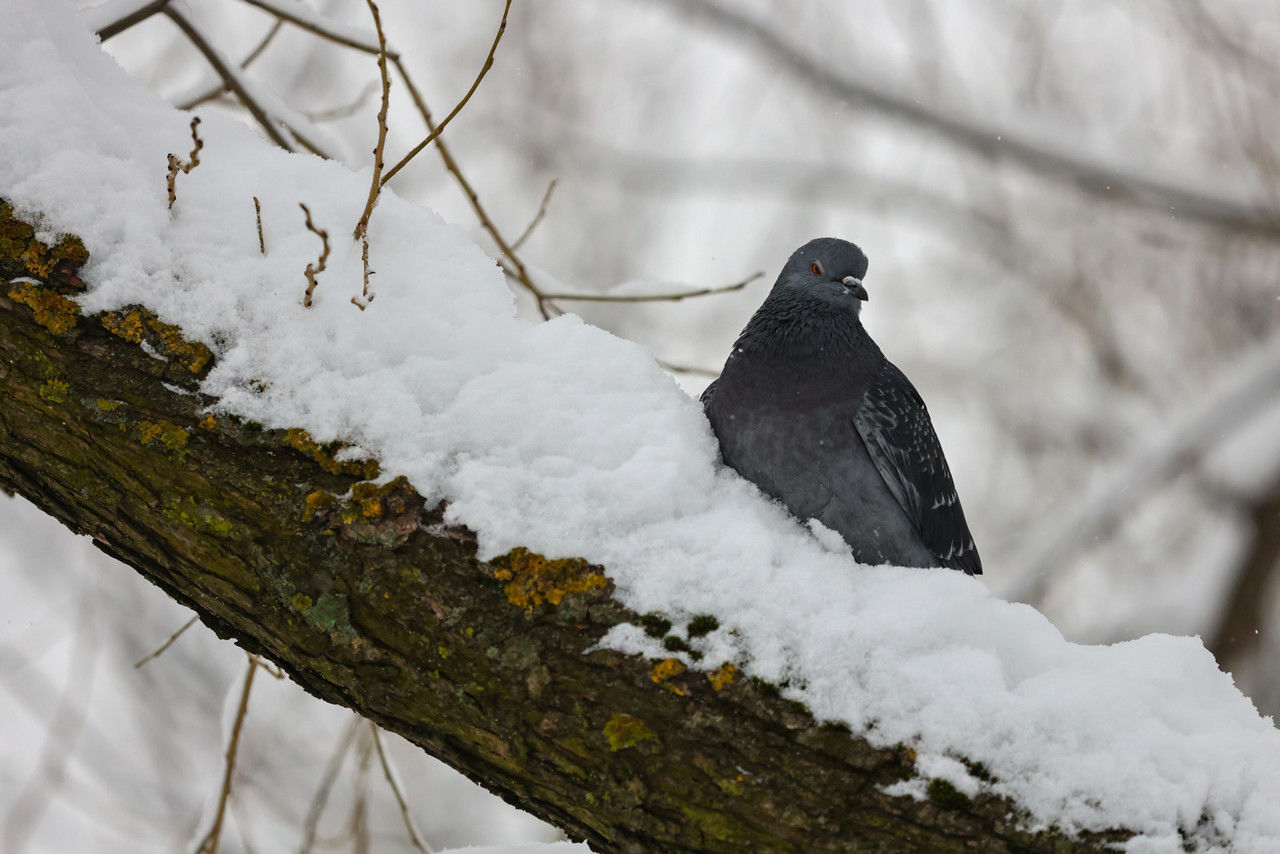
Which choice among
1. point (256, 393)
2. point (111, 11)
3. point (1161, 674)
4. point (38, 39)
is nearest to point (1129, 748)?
point (1161, 674)

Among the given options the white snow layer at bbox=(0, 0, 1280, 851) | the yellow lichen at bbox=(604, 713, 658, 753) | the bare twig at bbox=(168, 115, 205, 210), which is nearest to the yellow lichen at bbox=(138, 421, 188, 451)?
the white snow layer at bbox=(0, 0, 1280, 851)

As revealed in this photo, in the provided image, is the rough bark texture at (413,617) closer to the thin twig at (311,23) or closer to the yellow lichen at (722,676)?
the yellow lichen at (722,676)

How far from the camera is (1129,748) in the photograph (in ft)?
5.55

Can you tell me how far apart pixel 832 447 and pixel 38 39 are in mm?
2303

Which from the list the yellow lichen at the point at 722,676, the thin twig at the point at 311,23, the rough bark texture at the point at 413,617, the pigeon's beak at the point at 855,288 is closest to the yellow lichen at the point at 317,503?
the rough bark texture at the point at 413,617

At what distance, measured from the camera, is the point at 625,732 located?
5.52 ft

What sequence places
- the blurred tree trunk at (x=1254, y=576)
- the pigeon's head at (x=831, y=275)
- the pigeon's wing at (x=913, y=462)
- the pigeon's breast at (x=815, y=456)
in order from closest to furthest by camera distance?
the pigeon's breast at (x=815, y=456) < the pigeon's wing at (x=913, y=462) < the pigeon's head at (x=831, y=275) < the blurred tree trunk at (x=1254, y=576)

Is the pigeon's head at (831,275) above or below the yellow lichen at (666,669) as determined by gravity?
above

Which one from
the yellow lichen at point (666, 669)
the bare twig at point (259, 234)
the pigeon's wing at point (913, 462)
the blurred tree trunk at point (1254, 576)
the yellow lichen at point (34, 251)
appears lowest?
the yellow lichen at point (666, 669)

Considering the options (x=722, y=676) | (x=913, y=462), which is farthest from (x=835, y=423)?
(x=722, y=676)

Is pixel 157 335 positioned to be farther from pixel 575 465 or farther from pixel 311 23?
pixel 311 23

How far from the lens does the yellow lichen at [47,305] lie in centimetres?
184

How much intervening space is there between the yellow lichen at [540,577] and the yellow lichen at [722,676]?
0.91 ft

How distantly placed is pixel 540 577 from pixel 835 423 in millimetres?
1409
